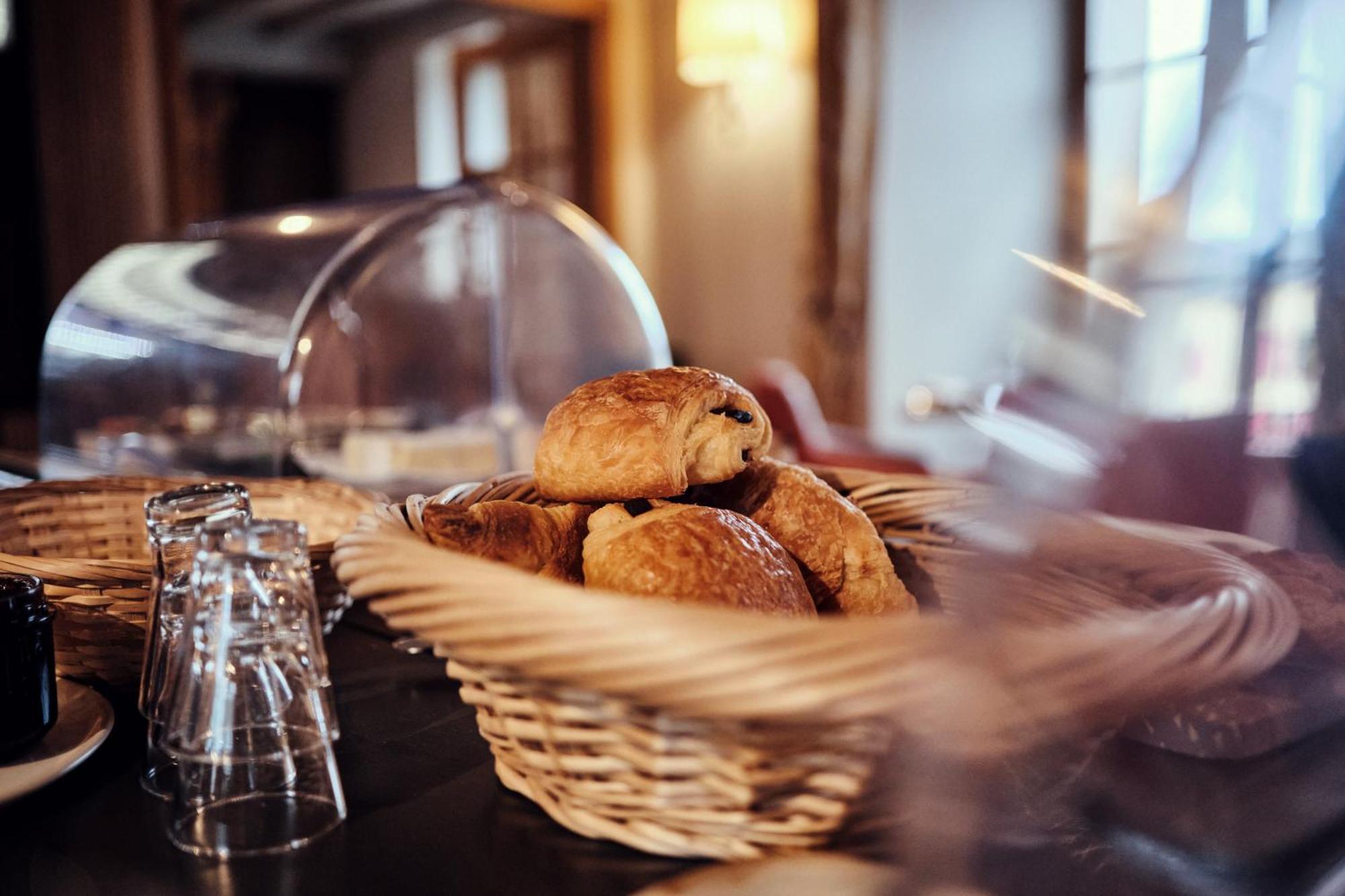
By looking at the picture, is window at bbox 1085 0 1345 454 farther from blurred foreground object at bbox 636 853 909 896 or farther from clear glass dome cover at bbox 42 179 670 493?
clear glass dome cover at bbox 42 179 670 493

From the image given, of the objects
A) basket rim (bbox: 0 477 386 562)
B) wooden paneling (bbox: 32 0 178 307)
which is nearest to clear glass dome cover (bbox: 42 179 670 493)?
basket rim (bbox: 0 477 386 562)

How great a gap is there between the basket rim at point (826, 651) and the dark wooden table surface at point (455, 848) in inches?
4.7

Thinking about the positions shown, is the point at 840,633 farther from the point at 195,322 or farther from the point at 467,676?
the point at 195,322

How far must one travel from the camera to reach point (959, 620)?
36 centimetres

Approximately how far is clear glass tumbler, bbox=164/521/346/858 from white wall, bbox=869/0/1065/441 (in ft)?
12.3

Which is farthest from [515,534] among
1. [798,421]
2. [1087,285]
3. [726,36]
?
[726,36]

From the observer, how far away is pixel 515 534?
606 mm

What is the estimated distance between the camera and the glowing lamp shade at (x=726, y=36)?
3752mm

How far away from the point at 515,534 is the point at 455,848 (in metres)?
0.18

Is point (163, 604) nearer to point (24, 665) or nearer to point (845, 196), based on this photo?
point (24, 665)

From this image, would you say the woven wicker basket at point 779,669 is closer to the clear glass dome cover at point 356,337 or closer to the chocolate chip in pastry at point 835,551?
the chocolate chip in pastry at point 835,551

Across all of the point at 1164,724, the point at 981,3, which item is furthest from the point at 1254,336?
the point at 981,3

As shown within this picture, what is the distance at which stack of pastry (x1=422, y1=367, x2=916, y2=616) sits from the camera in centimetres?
56

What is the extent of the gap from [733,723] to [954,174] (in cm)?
407
